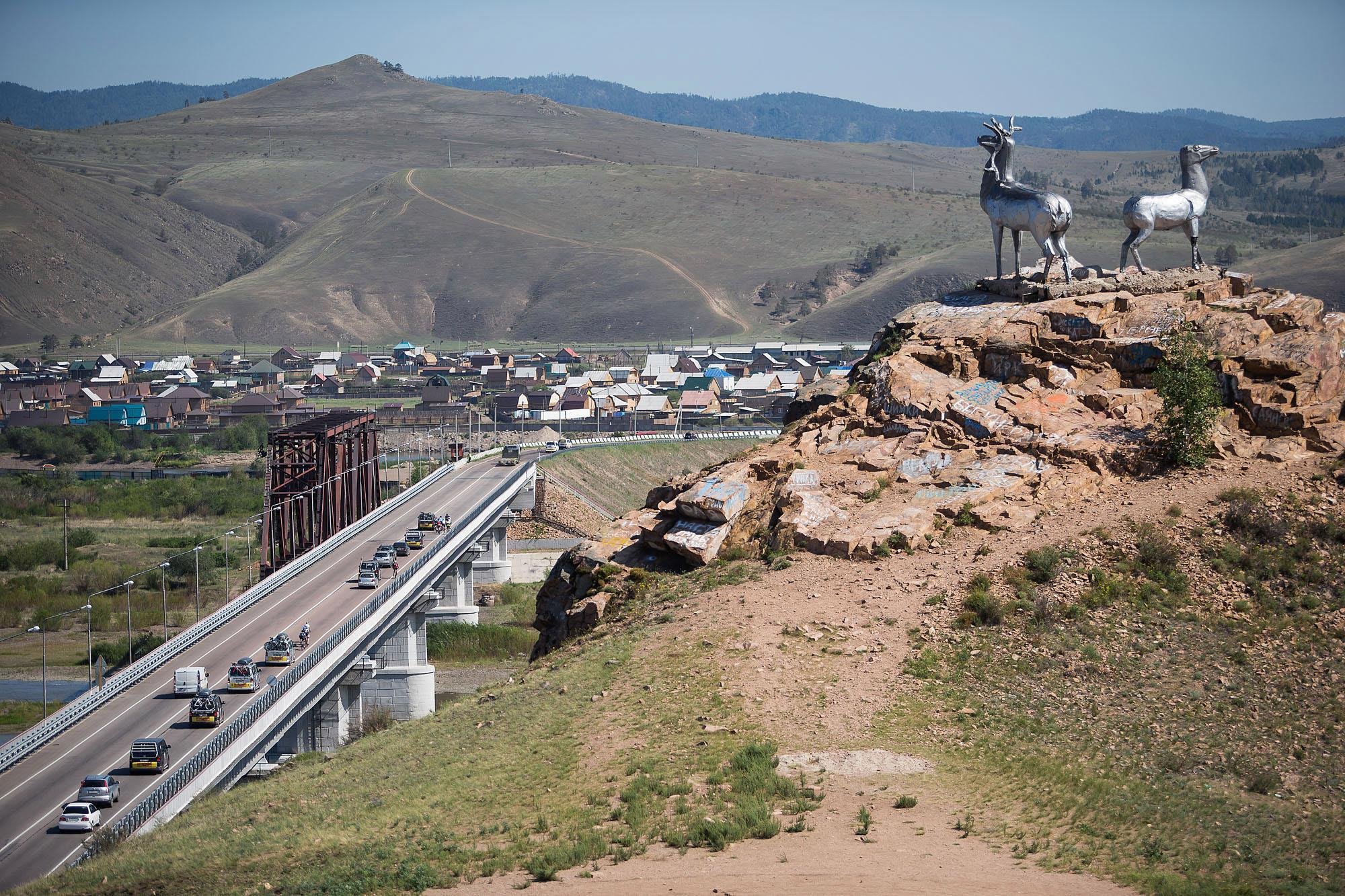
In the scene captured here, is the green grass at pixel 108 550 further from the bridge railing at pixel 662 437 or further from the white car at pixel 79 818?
the white car at pixel 79 818

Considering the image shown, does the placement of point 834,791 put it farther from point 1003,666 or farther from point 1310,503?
point 1310,503

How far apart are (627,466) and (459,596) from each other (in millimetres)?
35903

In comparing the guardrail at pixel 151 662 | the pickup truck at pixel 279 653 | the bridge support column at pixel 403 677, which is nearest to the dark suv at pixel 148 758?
the guardrail at pixel 151 662

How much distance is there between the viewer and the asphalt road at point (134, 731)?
1161 inches

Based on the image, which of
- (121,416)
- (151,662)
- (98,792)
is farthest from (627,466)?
(98,792)

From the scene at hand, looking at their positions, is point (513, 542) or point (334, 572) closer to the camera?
point (334, 572)

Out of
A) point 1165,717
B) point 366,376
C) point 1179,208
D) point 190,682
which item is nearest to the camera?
point 1165,717

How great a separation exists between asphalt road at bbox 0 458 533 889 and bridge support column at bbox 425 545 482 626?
686 cm

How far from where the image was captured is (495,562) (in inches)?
3248

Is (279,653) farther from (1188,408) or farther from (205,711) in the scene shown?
(1188,408)

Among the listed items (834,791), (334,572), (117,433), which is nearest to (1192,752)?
(834,791)

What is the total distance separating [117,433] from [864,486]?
380 ft

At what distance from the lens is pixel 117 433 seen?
136000mm

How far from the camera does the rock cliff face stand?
3206 centimetres
